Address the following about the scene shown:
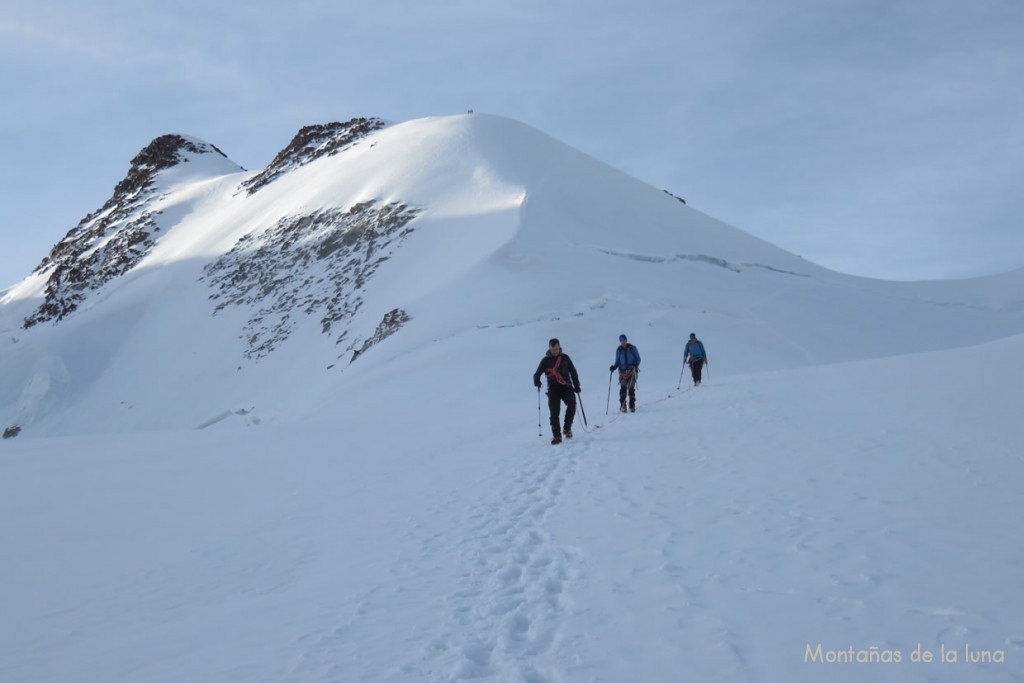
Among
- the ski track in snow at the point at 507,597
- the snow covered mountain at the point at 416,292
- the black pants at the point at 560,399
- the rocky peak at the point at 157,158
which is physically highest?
the rocky peak at the point at 157,158

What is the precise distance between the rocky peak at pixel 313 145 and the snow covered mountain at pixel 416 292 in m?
4.08

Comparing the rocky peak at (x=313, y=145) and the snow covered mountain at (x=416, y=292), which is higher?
the rocky peak at (x=313, y=145)

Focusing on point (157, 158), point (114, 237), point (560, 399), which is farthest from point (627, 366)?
point (157, 158)

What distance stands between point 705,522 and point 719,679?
283cm

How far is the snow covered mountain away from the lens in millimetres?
29031

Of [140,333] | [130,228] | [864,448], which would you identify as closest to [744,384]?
[864,448]

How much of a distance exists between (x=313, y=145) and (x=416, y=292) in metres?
54.3

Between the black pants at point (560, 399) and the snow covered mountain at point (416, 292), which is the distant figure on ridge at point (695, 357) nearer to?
the snow covered mountain at point (416, 292)

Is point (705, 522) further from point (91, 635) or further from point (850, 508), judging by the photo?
point (91, 635)

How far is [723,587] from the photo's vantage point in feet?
16.3

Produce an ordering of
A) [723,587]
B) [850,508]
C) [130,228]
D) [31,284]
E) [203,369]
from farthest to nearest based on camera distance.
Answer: [31,284], [130,228], [203,369], [850,508], [723,587]

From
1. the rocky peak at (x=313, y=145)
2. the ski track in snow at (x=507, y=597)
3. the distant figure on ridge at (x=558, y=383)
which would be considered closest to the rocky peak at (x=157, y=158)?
the rocky peak at (x=313, y=145)

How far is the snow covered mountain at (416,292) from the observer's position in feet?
95.2

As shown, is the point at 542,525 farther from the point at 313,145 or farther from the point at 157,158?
the point at 157,158
